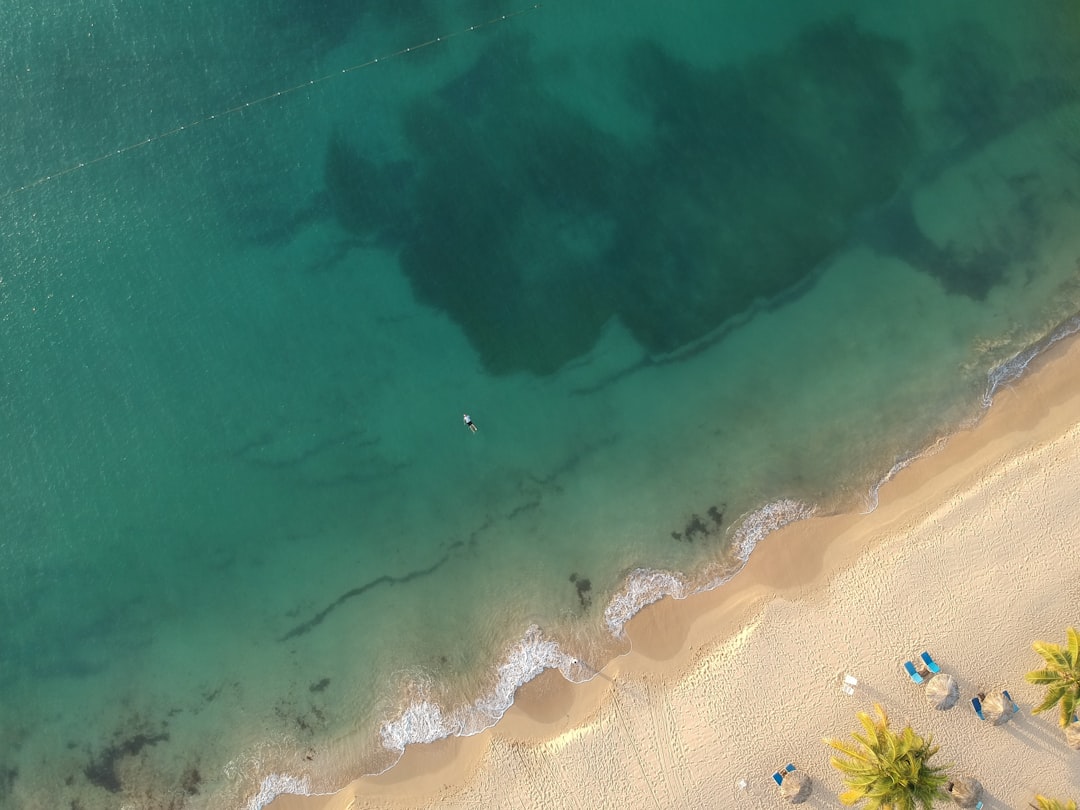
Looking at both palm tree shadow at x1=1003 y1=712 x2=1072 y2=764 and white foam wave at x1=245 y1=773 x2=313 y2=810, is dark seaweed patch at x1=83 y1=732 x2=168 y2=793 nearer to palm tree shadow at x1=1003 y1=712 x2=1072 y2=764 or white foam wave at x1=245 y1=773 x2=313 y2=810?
white foam wave at x1=245 y1=773 x2=313 y2=810

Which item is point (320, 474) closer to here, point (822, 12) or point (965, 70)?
point (822, 12)

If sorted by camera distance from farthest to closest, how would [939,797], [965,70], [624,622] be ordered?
[965,70] → [624,622] → [939,797]

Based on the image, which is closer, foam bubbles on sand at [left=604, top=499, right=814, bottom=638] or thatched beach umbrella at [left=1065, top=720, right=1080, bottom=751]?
thatched beach umbrella at [left=1065, top=720, right=1080, bottom=751]

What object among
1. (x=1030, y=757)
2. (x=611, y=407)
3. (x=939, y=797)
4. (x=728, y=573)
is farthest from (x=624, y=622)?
(x=1030, y=757)

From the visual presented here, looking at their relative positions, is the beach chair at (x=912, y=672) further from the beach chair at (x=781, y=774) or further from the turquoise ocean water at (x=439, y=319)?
the turquoise ocean water at (x=439, y=319)

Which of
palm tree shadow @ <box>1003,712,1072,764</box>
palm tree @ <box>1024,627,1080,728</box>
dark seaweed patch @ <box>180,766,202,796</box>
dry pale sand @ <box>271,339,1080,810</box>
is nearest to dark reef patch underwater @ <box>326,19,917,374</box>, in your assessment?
dry pale sand @ <box>271,339,1080,810</box>

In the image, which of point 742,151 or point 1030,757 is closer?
point 1030,757
